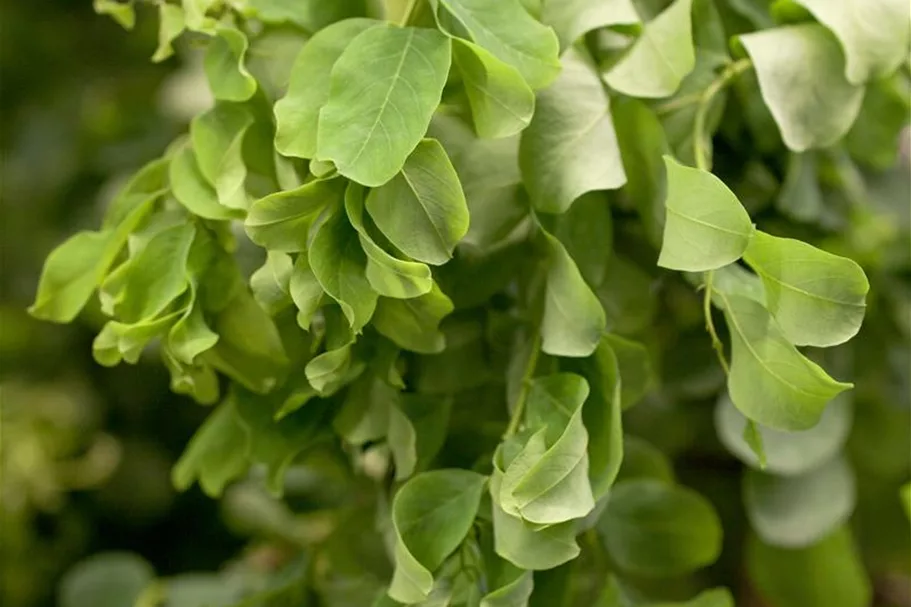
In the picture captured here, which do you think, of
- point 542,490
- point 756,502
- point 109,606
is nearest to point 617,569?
point 756,502

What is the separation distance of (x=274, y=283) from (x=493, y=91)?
9 centimetres

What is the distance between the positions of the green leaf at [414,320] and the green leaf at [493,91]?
57 mm

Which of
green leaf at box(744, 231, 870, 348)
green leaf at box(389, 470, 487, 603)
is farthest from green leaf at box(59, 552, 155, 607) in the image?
green leaf at box(744, 231, 870, 348)

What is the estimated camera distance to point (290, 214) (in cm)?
31

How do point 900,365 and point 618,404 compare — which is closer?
point 618,404

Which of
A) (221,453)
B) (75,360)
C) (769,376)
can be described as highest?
(769,376)

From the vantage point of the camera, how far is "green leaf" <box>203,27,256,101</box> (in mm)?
352

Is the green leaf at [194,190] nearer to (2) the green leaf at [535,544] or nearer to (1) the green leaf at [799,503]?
(2) the green leaf at [535,544]

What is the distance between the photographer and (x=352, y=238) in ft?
1.04

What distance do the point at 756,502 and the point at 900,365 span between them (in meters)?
0.14

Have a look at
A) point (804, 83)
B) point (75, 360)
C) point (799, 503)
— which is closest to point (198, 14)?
point (804, 83)

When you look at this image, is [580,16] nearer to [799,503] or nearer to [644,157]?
[644,157]

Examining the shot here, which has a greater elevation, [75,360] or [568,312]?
[568,312]

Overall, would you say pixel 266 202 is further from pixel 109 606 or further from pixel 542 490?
pixel 109 606
